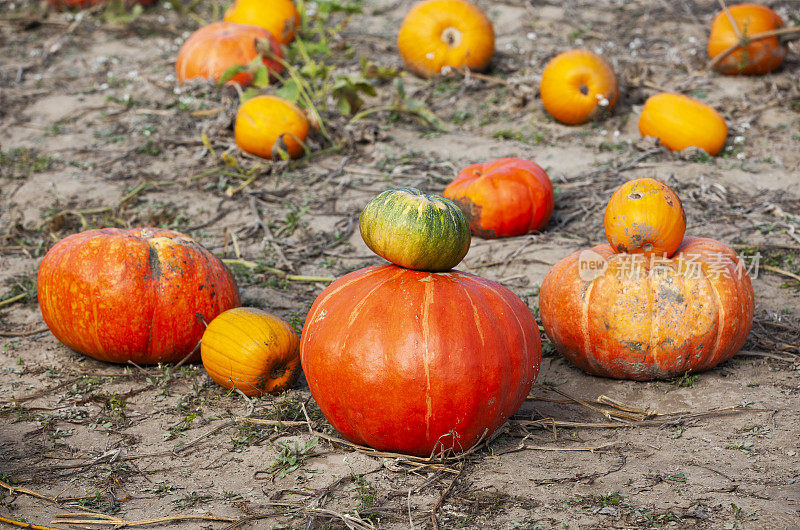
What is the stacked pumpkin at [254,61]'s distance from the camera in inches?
264

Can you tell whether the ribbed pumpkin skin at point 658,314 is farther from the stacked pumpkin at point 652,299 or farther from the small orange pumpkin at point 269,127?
the small orange pumpkin at point 269,127

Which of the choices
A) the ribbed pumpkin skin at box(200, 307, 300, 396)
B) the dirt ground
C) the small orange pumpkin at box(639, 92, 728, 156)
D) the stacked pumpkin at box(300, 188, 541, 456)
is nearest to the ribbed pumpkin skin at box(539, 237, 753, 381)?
the dirt ground

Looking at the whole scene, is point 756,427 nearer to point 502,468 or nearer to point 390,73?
point 502,468

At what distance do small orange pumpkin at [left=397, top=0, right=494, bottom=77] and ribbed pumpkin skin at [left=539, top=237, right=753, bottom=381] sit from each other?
4.94 m

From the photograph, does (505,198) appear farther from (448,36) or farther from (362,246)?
(448,36)

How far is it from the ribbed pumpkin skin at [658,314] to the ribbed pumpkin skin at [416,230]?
0.91 m

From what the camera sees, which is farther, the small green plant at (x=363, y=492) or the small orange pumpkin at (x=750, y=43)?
the small orange pumpkin at (x=750, y=43)

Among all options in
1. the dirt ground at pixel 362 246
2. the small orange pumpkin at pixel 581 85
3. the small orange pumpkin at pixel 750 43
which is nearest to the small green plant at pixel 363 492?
the dirt ground at pixel 362 246

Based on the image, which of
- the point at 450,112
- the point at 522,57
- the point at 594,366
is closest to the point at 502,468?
the point at 594,366

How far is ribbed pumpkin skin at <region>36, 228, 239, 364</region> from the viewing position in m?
3.85

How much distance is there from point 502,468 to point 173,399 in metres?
1.65

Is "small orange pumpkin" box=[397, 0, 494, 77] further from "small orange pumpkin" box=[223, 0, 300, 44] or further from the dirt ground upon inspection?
"small orange pumpkin" box=[223, 0, 300, 44]

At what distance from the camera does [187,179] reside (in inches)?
259

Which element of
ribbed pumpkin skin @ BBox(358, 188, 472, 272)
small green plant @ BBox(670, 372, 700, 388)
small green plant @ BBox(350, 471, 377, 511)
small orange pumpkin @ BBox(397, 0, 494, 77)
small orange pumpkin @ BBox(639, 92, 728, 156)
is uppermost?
small orange pumpkin @ BBox(397, 0, 494, 77)
